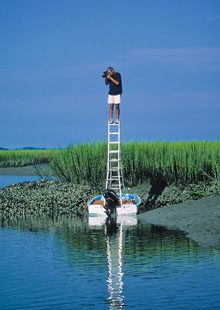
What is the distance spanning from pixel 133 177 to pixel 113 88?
7455 mm

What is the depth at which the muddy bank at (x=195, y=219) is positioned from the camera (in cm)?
1797

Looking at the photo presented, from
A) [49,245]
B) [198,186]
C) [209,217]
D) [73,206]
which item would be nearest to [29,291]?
[49,245]

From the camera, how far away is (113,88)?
24891mm

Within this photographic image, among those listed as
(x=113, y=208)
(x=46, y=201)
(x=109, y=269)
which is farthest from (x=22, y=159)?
(x=109, y=269)

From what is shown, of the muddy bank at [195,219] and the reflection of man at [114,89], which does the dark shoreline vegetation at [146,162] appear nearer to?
the muddy bank at [195,219]

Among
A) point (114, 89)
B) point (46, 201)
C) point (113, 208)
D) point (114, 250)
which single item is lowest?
point (114, 250)

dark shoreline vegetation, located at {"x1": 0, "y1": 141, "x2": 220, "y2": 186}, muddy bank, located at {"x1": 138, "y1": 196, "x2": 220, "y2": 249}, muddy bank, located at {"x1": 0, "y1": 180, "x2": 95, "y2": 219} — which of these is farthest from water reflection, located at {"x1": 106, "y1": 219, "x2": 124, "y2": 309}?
dark shoreline vegetation, located at {"x1": 0, "y1": 141, "x2": 220, "y2": 186}

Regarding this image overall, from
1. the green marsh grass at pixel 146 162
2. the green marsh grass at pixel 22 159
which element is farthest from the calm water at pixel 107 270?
the green marsh grass at pixel 22 159

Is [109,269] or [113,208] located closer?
[109,269]

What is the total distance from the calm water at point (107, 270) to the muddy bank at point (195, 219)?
505mm

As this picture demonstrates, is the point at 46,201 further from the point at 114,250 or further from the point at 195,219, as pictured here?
the point at 114,250

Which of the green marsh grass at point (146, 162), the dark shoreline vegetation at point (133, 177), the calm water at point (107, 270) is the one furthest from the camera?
the green marsh grass at point (146, 162)

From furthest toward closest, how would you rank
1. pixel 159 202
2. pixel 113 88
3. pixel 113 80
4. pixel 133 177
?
pixel 133 177, pixel 159 202, pixel 113 88, pixel 113 80

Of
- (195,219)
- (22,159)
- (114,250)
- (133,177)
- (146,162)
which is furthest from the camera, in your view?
(22,159)
